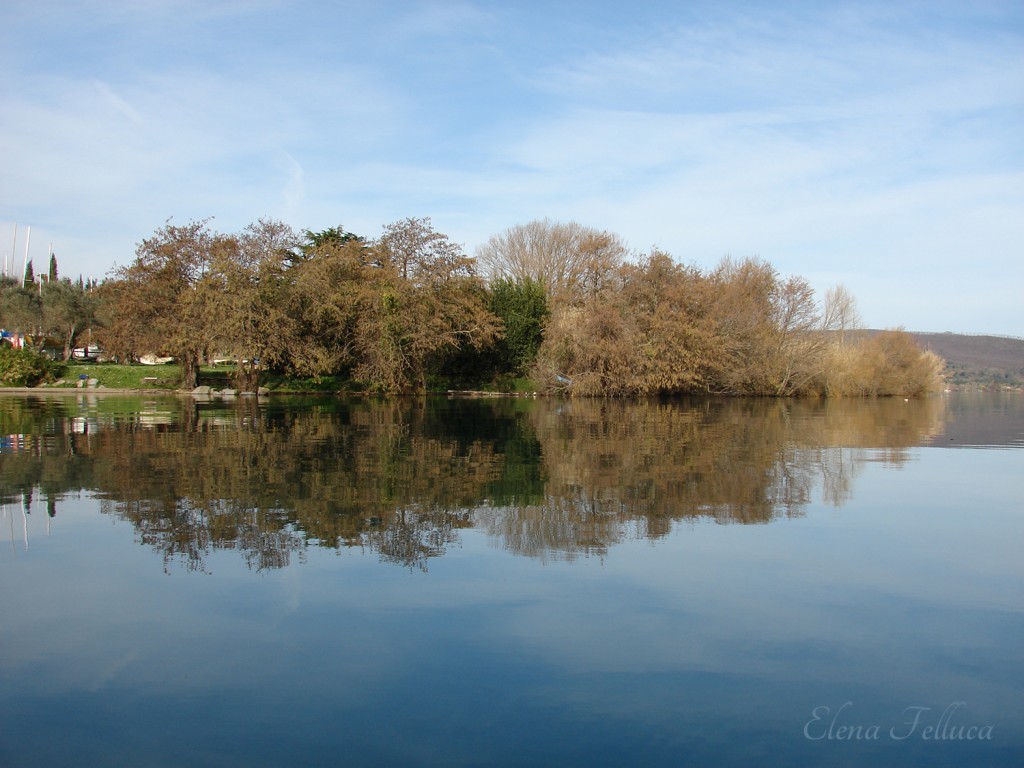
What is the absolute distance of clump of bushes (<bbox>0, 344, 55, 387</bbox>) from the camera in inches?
1704

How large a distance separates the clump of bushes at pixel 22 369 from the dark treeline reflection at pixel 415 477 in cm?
2183

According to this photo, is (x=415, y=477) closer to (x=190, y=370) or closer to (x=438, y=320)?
(x=438, y=320)

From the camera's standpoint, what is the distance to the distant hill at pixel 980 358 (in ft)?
291

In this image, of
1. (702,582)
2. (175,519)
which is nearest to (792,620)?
(702,582)

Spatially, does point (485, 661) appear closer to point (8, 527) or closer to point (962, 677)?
point (962, 677)

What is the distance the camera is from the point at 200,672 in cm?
507

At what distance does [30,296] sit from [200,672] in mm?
70729

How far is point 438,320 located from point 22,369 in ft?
73.7

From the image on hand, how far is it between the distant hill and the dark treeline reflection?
74.0 meters

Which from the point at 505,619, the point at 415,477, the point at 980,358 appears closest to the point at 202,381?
the point at 415,477

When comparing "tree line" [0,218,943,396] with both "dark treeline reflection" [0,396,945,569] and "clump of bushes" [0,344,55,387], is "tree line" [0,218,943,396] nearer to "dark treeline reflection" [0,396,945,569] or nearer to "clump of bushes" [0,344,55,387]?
"clump of bushes" [0,344,55,387]

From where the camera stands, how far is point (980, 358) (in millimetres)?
98312

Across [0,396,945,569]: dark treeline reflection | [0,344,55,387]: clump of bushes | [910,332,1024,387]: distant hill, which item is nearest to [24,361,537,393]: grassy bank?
[0,344,55,387]: clump of bushes

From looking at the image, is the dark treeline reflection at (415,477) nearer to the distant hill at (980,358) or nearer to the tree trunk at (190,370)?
the tree trunk at (190,370)
